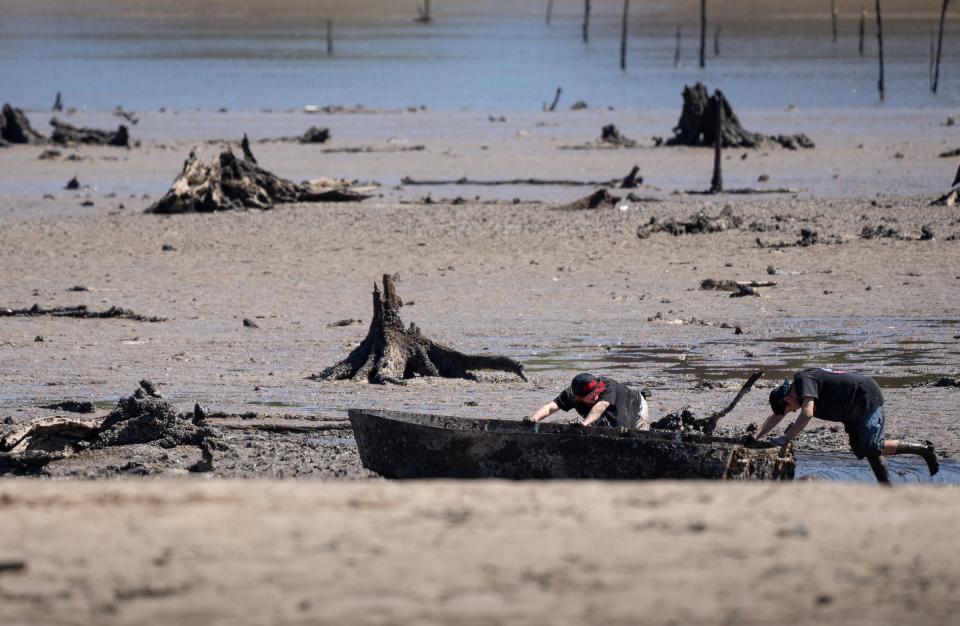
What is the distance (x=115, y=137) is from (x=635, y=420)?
31.7 metres

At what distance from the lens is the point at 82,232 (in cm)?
2447

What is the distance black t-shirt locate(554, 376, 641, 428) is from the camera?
1109 cm

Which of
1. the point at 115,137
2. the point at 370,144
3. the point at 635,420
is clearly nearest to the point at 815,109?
the point at 370,144

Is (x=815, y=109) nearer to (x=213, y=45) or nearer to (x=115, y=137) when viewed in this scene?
(x=115, y=137)

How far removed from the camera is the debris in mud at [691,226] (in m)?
23.2

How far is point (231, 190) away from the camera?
88.5 feet

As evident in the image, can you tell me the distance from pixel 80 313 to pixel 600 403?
863 centimetres

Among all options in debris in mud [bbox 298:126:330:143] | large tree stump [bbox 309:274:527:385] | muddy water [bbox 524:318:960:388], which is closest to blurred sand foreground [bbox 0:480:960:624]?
large tree stump [bbox 309:274:527:385]

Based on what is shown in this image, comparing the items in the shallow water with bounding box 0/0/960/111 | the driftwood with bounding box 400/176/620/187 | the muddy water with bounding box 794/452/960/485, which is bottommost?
the muddy water with bounding box 794/452/960/485

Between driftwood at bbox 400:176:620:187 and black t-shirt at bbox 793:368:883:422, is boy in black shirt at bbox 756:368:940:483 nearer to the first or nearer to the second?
black t-shirt at bbox 793:368:883:422

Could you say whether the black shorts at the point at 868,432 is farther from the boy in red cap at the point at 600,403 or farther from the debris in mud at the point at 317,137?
the debris in mud at the point at 317,137

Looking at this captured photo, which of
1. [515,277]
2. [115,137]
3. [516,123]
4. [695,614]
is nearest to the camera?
[695,614]

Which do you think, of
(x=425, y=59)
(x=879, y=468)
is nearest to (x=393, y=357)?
(x=879, y=468)

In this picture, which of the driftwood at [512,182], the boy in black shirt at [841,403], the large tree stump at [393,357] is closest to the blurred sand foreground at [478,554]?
the boy in black shirt at [841,403]
